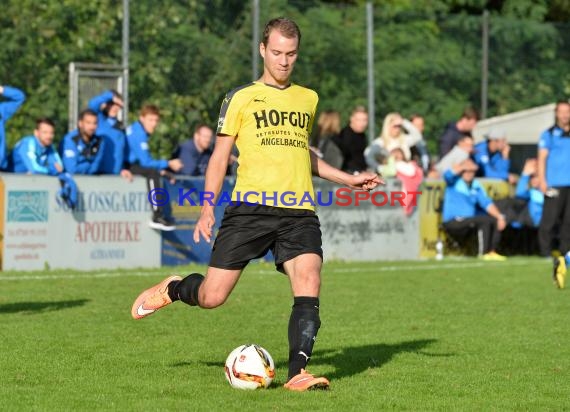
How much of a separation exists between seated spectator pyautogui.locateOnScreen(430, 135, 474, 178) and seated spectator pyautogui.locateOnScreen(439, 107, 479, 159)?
303 millimetres

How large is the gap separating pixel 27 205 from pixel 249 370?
8.51 meters

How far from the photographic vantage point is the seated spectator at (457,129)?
2058 cm

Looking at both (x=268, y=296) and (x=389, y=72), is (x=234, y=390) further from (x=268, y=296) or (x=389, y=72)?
(x=389, y=72)

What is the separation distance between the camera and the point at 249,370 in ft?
25.5

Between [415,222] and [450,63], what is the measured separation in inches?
146

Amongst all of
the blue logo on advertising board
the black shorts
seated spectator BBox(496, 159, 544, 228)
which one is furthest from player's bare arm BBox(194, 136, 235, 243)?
seated spectator BBox(496, 159, 544, 228)

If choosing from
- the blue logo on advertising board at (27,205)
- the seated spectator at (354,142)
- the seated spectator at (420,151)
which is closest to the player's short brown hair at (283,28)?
the blue logo on advertising board at (27,205)

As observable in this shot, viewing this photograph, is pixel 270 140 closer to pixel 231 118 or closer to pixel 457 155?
pixel 231 118

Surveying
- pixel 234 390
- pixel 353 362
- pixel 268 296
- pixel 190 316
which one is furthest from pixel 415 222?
pixel 234 390

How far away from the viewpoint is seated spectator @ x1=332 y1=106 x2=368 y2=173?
1850cm

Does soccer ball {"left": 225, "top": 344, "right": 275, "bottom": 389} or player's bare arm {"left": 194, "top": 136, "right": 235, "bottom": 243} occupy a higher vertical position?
player's bare arm {"left": 194, "top": 136, "right": 235, "bottom": 243}

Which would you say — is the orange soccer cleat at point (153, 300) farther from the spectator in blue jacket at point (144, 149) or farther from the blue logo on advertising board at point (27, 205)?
the spectator in blue jacket at point (144, 149)

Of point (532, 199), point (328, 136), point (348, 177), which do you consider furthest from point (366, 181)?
point (532, 199)

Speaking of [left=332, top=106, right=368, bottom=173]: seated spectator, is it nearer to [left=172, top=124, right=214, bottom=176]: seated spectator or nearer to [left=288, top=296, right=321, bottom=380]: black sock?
[left=172, top=124, right=214, bottom=176]: seated spectator
